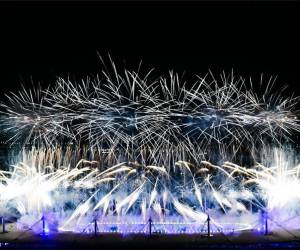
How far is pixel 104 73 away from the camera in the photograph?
20.6 metres

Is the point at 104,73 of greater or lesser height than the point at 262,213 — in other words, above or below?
above

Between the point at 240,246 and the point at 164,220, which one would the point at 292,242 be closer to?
the point at 240,246

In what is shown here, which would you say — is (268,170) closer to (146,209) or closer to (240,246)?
(146,209)

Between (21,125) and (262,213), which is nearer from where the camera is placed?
(262,213)

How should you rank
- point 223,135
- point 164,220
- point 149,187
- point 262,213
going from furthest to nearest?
1. point 223,135
2. point 149,187
3. point 164,220
4. point 262,213

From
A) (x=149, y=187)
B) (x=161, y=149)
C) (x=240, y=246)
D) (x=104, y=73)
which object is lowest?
(x=240, y=246)

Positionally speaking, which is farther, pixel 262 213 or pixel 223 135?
pixel 223 135

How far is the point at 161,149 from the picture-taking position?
→ 24.1m

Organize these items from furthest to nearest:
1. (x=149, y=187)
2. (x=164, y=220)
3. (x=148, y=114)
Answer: (x=149, y=187) → (x=148, y=114) → (x=164, y=220)

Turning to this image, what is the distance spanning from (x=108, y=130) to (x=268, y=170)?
289 inches

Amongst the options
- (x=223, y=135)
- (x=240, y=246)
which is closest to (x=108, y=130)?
(x=223, y=135)

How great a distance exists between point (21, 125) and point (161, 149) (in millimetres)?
6426

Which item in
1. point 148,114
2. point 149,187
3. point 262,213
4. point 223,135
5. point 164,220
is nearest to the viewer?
point 262,213

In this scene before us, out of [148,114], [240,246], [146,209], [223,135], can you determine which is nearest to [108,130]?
[148,114]
